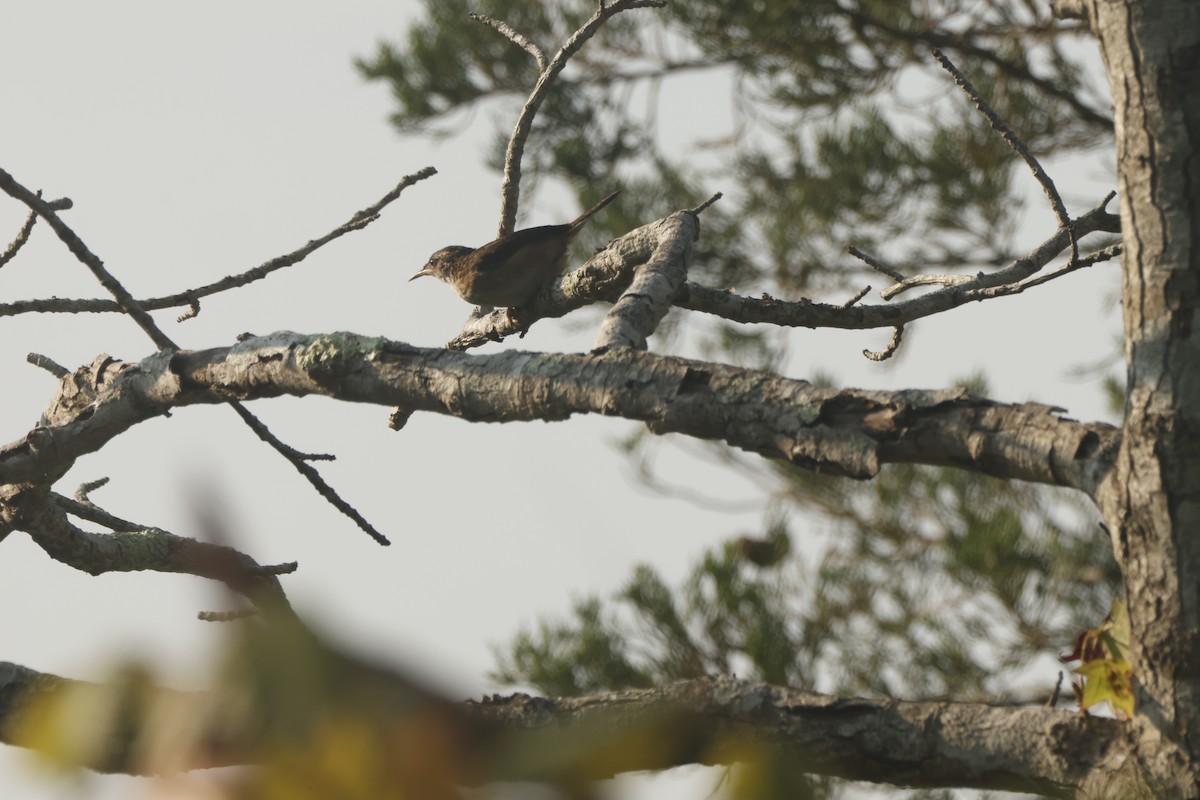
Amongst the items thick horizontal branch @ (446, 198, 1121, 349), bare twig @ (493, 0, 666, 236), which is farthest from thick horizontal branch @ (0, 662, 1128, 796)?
bare twig @ (493, 0, 666, 236)

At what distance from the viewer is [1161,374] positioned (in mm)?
1633

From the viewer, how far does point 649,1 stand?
9.99ft

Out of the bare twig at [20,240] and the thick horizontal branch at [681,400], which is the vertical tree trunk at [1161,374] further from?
the bare twig at [20,240]

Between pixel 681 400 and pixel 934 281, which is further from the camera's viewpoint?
pixel 934 281

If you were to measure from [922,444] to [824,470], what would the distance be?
14cm

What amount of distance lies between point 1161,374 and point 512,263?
2.95m

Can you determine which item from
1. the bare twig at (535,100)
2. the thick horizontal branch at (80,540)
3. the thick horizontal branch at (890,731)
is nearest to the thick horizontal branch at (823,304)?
the bare twig at (535,100)

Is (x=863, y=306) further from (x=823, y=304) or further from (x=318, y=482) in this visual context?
(x=318, y=482)

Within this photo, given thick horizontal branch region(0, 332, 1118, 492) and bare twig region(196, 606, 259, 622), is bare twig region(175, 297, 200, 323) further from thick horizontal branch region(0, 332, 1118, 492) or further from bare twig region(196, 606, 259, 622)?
bare twig region(196, 606, 259, 622)

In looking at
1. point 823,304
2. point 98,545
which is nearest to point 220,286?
point 98,545

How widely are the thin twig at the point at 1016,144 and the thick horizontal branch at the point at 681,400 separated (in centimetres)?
98

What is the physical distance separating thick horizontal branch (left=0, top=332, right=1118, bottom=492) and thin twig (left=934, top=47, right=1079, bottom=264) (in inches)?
38.6

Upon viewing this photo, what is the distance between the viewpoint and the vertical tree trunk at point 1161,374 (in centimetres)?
160

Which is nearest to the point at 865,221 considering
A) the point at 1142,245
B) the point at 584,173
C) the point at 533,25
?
the point at 584,173
